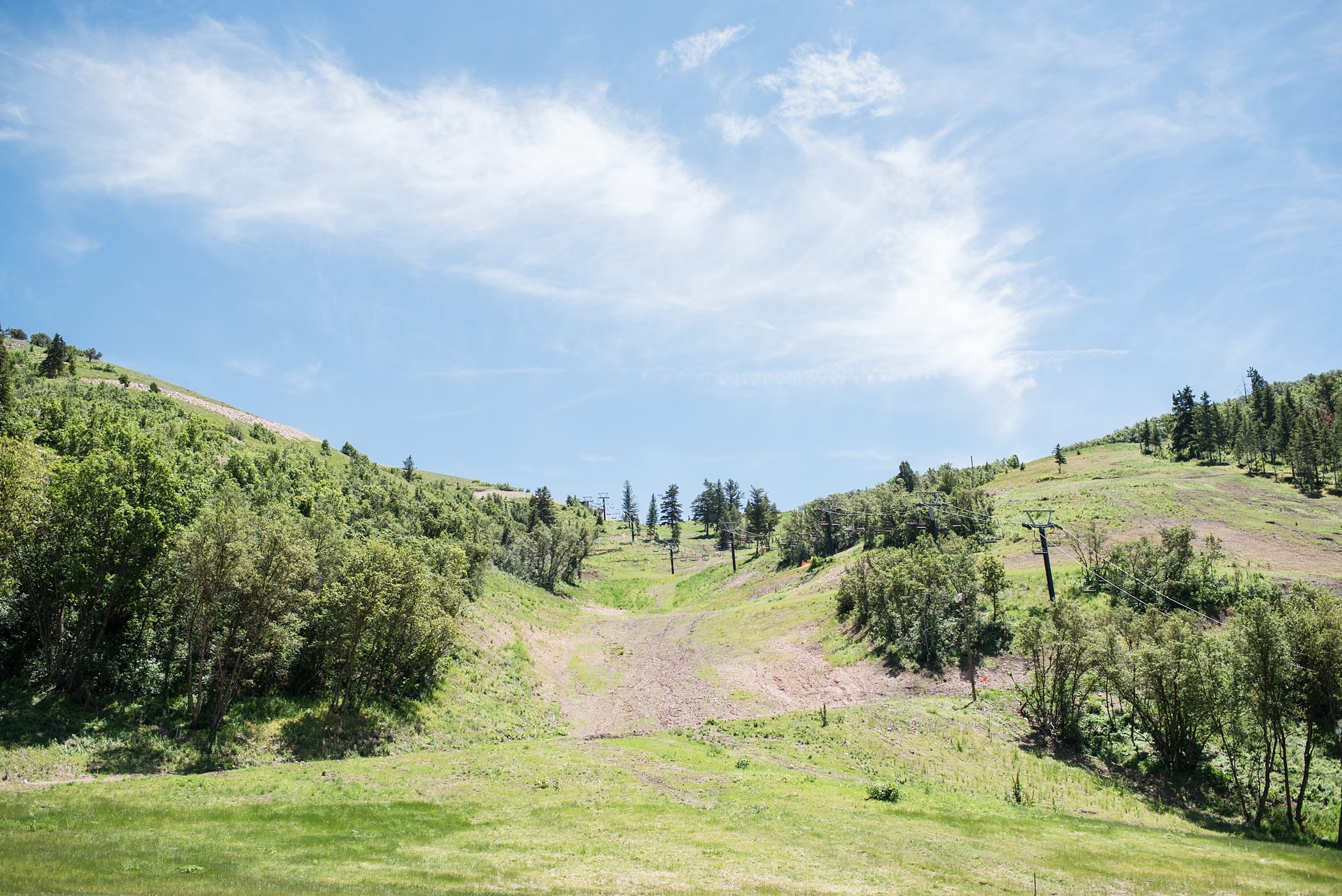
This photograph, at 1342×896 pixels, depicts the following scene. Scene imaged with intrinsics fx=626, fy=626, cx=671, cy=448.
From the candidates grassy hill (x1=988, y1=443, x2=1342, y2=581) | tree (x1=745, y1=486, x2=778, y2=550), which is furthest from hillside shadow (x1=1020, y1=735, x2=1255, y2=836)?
tree (x1=745, y1=486, x2=778, y2=550)

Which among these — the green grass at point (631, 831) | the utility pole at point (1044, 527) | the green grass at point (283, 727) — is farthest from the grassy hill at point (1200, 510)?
the green grass at point (283, 727)

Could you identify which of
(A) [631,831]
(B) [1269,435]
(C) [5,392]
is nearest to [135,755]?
(A) [631,831]

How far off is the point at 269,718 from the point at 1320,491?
151 metres

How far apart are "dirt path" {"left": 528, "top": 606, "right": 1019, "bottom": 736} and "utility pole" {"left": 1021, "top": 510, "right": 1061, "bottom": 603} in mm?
10789

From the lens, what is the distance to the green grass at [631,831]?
17.5 m

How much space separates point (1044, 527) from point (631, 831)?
53309 mm

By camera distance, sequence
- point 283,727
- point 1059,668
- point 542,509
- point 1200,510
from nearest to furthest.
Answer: point 283,727
point 1059,668
point 1200,510
point 542,509

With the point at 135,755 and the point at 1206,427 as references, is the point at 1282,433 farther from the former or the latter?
the point at 135,755

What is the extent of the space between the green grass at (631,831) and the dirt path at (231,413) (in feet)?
482

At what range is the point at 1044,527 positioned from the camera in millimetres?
61000

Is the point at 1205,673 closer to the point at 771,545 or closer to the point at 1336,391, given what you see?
the point at 771,545

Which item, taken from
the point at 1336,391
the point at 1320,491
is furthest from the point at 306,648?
the point at 1336,391

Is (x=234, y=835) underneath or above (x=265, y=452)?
underneath

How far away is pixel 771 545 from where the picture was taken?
143 metres
